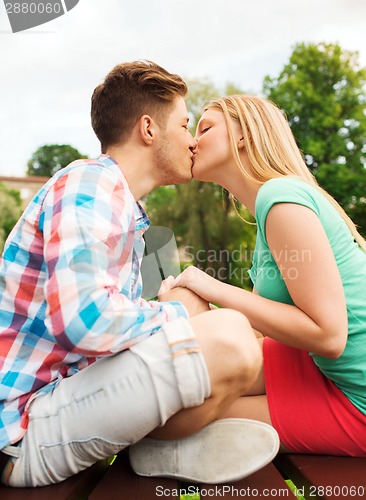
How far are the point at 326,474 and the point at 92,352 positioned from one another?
83 cm

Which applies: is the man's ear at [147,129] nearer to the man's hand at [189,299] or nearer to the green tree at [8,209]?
the man's hand at [189,299]

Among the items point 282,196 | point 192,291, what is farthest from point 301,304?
point 192,291

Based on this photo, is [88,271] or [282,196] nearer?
[88,271]

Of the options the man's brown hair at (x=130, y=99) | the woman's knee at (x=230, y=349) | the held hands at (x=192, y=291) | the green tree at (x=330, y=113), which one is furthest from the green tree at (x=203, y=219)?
the woman's knee at (x=230, y=349)

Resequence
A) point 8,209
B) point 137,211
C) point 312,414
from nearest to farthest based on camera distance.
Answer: point 312,414 < point 137,211 < point 8,209

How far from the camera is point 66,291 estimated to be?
1517 millimetres

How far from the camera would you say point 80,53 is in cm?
2516

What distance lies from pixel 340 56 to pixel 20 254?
24579 millimetres

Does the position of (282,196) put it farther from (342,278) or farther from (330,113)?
(330,113)

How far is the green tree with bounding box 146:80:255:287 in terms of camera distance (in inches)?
885

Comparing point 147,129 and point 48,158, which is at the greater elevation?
point 147,129

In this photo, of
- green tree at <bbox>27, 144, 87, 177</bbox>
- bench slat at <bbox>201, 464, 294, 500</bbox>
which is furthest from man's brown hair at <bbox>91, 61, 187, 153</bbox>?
green tree at <bbox>27, 144, 87, 177</bbox>

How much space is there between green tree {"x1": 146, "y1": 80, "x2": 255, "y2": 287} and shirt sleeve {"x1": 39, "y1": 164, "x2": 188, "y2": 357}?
2016 cm

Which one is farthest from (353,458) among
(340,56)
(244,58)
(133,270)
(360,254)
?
(244,58)
